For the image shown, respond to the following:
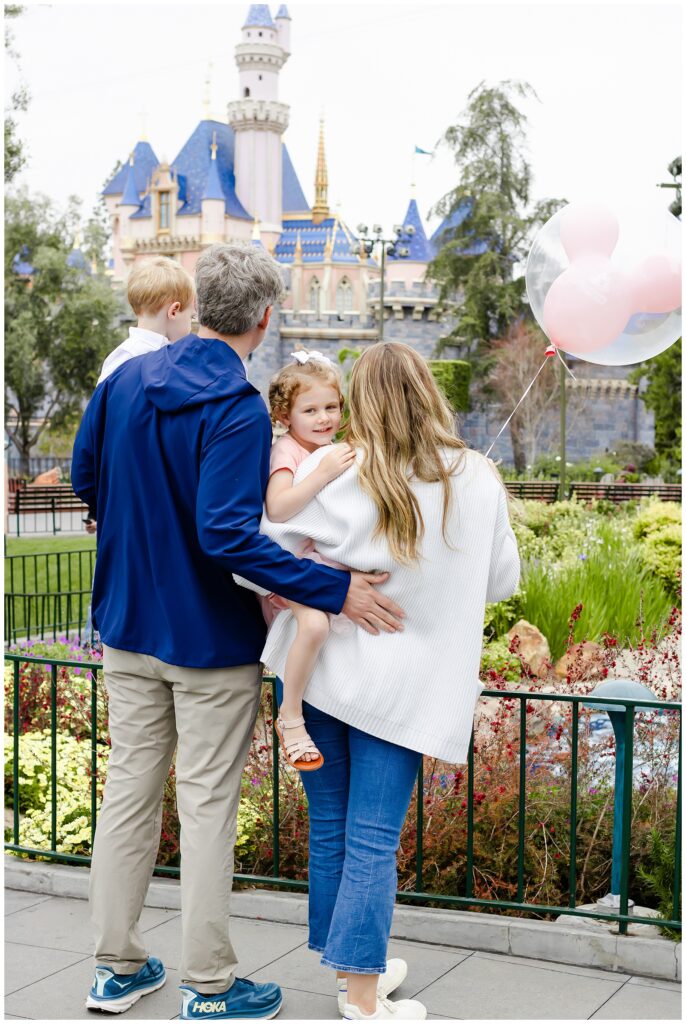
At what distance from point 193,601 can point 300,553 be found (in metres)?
0.28

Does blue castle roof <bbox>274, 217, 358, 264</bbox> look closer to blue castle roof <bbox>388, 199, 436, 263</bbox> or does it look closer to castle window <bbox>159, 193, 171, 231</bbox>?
blue castle roof <bbox>388, 199, 436, 263</bbox>

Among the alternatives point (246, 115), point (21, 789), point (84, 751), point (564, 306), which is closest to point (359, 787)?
point (564, 306)

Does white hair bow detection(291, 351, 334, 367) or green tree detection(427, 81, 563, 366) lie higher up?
→ green tree detection(427, 81, 563, 366)

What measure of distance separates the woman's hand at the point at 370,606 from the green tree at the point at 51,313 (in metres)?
25.0

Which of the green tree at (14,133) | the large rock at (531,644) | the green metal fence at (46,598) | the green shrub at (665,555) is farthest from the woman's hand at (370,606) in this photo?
the green tree at (14,133)

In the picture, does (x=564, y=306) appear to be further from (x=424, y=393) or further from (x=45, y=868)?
(x=45, y=868)

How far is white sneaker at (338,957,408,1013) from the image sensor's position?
8.70 feet

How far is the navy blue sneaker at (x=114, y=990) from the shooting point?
107 inches

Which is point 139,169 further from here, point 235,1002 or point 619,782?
point 235,1002

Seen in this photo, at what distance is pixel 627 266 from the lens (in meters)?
3.08

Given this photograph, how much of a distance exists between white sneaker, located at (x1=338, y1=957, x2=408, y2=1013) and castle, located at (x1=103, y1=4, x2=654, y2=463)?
3881 centimetres

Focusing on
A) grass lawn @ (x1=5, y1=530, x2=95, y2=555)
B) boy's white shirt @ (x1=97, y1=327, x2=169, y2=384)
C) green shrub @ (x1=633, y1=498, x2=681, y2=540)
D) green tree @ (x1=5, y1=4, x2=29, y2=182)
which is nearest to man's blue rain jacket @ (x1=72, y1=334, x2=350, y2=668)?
boy's white shirt @ (x1=97, y1=327, x2=169, y2=384)

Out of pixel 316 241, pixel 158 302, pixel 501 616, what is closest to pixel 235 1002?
pixel 158 302

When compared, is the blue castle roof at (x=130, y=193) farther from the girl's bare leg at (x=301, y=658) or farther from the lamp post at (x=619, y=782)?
the girl's bare leg at (x=301, y=658)
